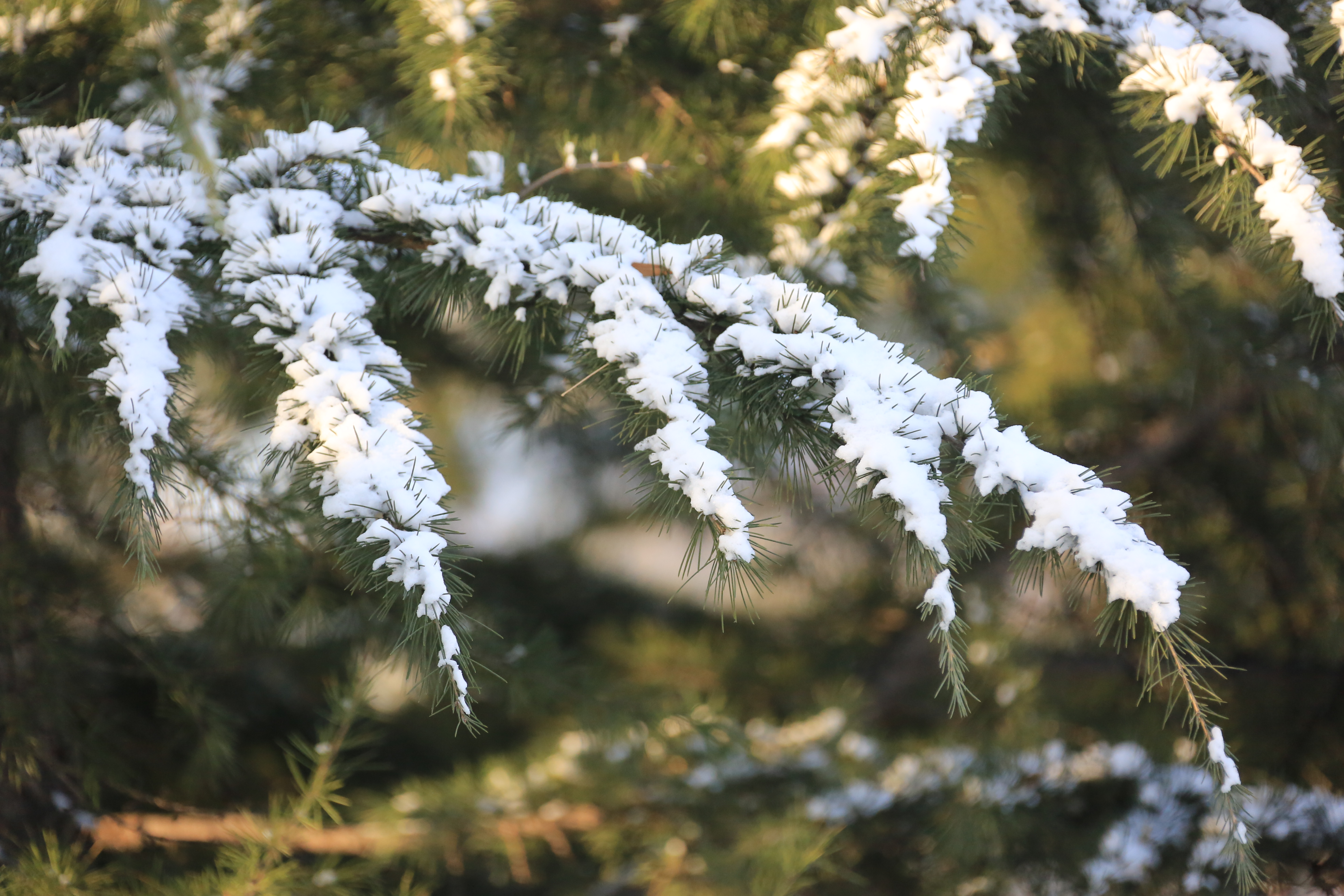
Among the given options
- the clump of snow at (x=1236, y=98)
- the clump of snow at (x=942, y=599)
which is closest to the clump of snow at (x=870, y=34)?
the clump of snow at (x=1236, y=98)

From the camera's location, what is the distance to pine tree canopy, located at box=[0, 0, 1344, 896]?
25.4 inches

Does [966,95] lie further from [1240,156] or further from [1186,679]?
[1186,679]

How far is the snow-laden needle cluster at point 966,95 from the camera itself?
737 mm

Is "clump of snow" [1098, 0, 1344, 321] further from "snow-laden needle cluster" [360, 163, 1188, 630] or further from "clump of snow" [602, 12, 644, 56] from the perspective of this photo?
"clump of snow" [602, 12, 644, 56]

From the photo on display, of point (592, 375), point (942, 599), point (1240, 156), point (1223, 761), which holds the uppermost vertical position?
point (1240, 156)

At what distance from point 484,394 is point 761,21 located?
0.96 metres

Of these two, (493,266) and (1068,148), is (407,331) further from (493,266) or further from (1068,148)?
(1068,148)

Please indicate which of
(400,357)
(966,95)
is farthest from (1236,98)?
(400,357)

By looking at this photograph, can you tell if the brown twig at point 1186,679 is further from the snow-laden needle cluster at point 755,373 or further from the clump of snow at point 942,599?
the clump of snow at point 942,599

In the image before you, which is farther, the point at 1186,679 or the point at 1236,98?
the point at 1236,98

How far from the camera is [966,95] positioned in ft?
2.62

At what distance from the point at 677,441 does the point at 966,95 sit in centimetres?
53

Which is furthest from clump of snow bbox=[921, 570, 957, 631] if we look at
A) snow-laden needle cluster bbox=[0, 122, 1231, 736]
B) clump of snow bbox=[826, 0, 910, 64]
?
clump of snow bbox=[826, 0, 910, 64]

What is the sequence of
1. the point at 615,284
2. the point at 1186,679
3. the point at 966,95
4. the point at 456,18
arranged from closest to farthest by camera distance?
the point at 1186,679, the point at 615,284, the point at 966,95, the point at 456,18
